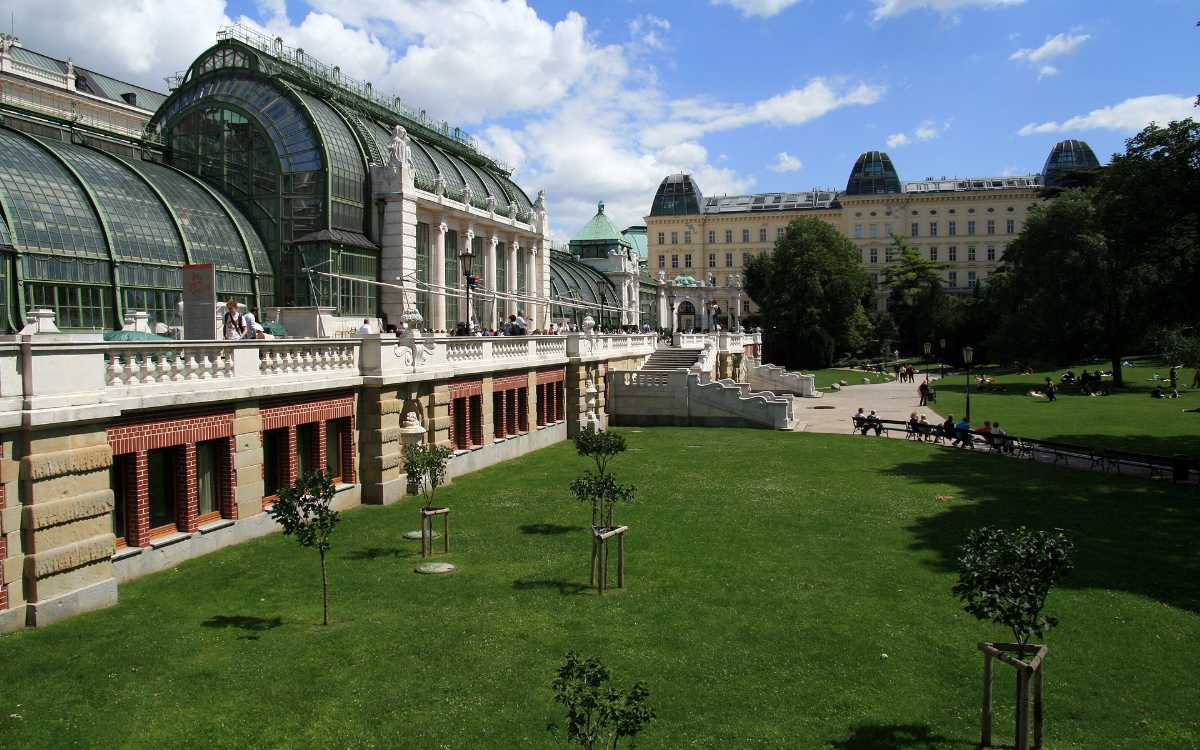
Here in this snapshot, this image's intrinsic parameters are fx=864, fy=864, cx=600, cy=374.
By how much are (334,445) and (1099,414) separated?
119 ft

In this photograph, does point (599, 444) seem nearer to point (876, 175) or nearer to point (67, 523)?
point (67, 523)

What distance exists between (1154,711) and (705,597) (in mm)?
6198

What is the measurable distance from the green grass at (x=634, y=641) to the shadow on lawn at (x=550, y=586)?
0.17ft

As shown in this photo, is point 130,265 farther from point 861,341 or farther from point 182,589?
point 861,341

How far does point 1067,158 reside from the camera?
11625 cm

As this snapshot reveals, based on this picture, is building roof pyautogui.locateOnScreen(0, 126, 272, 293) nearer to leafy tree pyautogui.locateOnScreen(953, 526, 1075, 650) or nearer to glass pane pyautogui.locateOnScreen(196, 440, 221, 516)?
glass pane pyautogui.locateOnScreen(196, 440, 221, 516)

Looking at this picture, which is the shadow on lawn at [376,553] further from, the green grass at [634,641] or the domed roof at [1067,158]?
the domed roof at [1067,158]

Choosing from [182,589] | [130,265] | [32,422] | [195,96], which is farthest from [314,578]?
[195,96]

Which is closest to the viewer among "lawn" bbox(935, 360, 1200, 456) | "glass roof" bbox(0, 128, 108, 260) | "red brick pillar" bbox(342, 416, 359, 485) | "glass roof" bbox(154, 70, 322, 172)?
"red brick pillar" bbox(342, 416, 359, 485)

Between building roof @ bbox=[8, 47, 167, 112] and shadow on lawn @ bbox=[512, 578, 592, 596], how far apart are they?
181 feet

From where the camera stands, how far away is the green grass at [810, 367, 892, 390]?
68.1m

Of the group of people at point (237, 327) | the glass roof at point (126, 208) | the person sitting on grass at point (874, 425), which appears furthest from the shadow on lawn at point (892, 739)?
the person sitting on grass at point (874, 425)

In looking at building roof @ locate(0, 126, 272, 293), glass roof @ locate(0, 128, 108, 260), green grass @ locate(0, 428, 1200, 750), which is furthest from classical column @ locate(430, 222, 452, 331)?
green grass @ locate(0, 428, 1200, 750)

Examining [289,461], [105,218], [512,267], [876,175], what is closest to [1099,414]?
[512,267]
